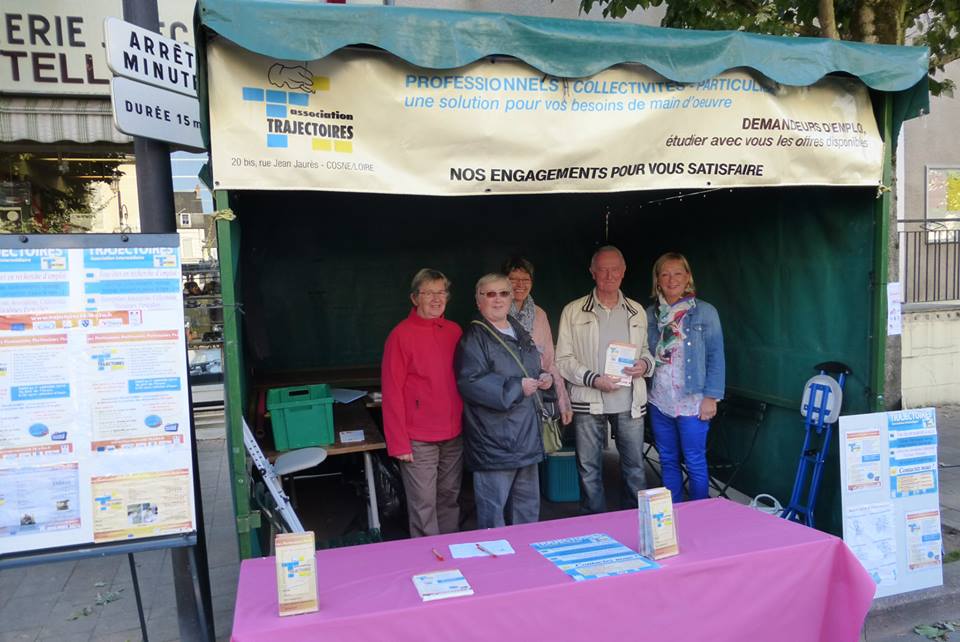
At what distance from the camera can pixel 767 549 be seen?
223 centimetres

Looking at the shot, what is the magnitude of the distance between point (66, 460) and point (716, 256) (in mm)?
4094

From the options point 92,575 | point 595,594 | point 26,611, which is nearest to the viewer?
point 595,594

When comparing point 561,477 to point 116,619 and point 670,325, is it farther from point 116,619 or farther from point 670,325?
point 116,619

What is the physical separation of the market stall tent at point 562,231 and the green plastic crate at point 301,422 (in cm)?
28

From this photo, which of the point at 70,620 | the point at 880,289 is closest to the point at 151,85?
the point at 70,620

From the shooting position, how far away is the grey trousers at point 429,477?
11.1 ft

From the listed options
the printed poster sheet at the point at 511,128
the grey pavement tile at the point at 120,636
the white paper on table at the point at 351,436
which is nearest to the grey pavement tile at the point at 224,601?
the grey pavement tile at the point at 120,636

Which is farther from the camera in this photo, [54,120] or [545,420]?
[54,120]

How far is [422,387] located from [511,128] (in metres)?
1.39

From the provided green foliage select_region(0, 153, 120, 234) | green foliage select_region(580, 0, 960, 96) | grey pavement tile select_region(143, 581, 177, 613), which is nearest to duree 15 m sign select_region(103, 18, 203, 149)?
grey pavement tile select_region(143, 581, 177, 613)

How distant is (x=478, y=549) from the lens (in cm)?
231

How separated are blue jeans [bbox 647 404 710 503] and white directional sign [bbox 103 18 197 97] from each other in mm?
3100

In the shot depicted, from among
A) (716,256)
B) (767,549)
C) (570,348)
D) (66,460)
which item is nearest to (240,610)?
(66,460)

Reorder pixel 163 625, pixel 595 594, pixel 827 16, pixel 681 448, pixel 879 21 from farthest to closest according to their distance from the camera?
pixel 879 21 < pixel 827 16 < pixel 681 448 < pixel 163 625 < pixel 595 594
